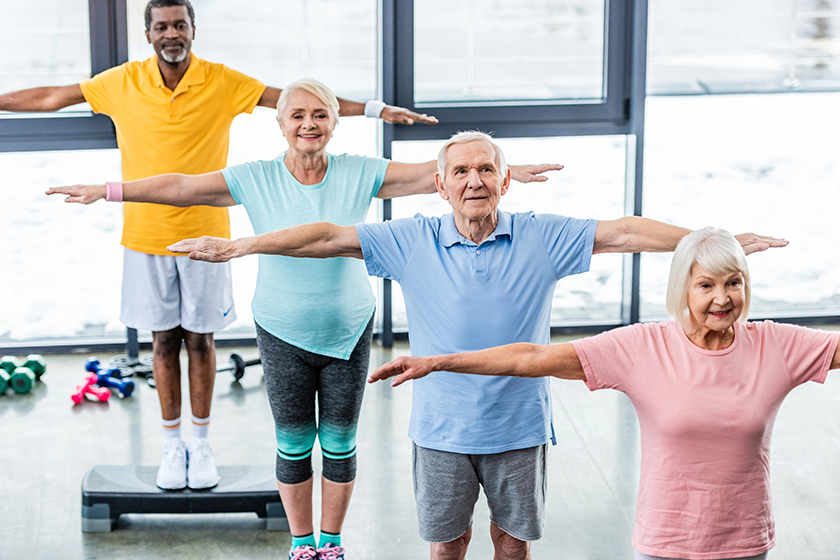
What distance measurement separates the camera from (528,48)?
4.95m

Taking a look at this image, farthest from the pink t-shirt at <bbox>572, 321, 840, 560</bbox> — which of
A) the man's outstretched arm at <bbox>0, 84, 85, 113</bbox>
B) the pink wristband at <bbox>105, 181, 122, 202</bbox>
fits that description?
the man's outstretched arm at <bbox>0, 84, 85, 113</bbox>

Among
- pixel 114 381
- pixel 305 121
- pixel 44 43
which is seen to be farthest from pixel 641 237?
pixel 44 43

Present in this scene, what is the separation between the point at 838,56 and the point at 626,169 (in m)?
1.39

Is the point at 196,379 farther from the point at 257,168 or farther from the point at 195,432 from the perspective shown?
the point at 257,168

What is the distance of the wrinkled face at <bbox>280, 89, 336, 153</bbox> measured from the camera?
245 centimetres

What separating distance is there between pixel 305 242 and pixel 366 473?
5.20 feet

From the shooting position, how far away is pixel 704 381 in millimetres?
1726

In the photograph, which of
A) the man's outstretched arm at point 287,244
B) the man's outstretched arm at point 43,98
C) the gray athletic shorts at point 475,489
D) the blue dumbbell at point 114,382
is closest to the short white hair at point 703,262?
the gray athletic shorts at point 475,489

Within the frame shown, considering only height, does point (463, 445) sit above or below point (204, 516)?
above

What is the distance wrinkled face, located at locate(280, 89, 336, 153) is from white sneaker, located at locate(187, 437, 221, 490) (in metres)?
1.27

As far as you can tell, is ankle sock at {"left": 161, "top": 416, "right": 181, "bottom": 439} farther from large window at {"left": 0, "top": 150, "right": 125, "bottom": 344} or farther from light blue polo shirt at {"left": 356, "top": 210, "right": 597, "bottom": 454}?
large window at {"left": 0, "top": 150, "right": 125, "bottom": 344}

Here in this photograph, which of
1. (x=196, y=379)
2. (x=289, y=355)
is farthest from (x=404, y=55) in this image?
(x=289, y=355)

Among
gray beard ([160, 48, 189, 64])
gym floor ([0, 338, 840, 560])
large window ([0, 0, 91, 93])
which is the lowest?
gym floor ([0, 338, 840, 560])

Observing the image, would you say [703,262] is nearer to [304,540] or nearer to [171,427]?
[304,540]
